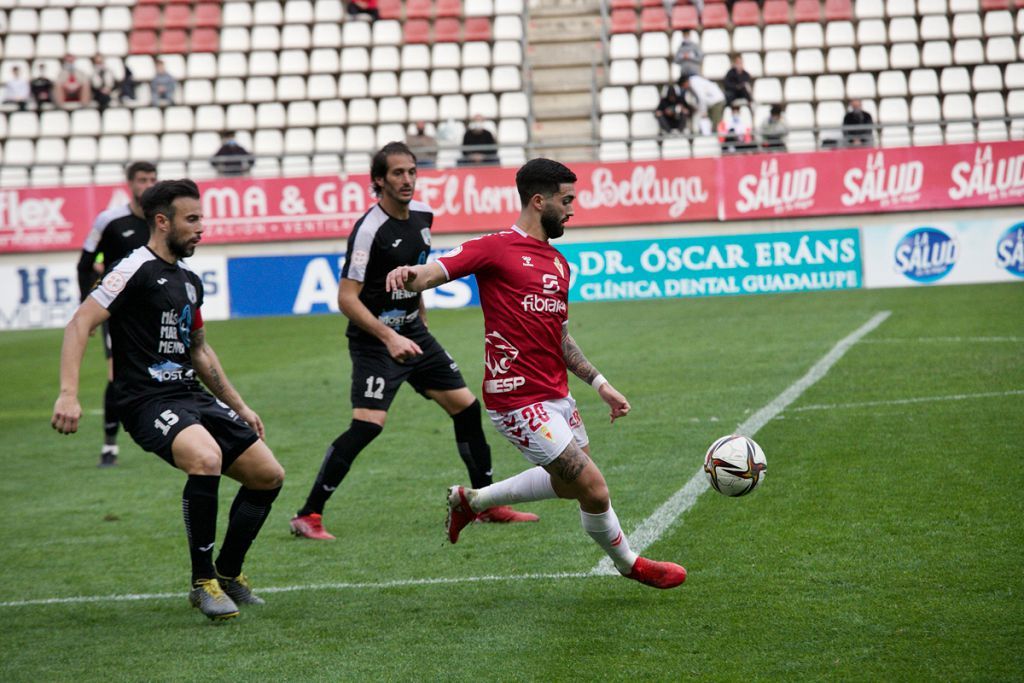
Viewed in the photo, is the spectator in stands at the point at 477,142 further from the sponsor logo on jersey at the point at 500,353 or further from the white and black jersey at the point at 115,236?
the sponsor logo on jersey at the point at 500,353

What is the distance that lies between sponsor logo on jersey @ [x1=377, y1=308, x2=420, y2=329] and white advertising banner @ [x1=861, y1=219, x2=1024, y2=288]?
15337 millimetres

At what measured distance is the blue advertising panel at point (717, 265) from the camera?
2188cm

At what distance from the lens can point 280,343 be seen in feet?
60.1

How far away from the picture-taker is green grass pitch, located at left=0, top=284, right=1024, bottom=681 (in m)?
5.04

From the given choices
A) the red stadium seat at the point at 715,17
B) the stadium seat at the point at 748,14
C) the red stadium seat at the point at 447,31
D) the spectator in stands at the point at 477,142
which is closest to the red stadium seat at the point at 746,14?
the stadium seat at the point at 748,14

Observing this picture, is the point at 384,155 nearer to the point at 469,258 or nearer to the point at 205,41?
the point at 469,258

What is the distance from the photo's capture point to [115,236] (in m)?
9.21

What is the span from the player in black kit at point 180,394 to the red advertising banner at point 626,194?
16544 millimetres

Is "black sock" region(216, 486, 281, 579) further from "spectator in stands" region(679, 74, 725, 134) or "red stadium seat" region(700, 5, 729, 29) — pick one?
"red stadium seat" region(700, 5, 729, 29)

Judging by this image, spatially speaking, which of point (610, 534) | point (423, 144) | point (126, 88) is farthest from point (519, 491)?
point (126, 88)

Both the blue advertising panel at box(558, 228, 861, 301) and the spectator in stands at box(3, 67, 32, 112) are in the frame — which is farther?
the spectator in stands at box(3, 67, 32, 112)

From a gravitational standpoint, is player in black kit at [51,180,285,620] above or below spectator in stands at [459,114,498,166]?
below

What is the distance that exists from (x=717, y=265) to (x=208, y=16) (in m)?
13.9

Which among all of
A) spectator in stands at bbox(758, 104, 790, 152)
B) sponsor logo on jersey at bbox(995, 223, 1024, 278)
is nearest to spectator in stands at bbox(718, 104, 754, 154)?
spectator in stands at bbox(758, 104, 790, 152)
